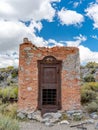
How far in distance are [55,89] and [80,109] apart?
146cm

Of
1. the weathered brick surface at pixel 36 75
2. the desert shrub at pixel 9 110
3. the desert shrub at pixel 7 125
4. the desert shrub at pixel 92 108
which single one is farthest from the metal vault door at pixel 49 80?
the desert shrub at pixel 7 125

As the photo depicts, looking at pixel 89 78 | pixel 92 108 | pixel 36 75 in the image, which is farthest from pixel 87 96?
pixel 89 78

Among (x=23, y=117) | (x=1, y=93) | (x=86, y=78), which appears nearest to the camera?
(x=23, y=117)

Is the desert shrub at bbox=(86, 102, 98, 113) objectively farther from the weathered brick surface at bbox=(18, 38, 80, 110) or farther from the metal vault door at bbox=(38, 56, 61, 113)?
the metal vault door at bbox=(38, 56, 61, 113)

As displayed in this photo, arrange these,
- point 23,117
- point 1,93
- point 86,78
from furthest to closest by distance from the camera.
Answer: point 86,78 → point 1,93 → point 23,117

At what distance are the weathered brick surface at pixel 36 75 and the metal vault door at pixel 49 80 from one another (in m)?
0.18

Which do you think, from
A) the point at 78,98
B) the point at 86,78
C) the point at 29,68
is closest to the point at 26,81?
the point at 29,68

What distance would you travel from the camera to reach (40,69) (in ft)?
43.2

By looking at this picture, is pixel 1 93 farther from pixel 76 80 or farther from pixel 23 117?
pixel 76 80

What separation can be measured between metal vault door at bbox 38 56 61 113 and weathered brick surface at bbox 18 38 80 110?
18cm

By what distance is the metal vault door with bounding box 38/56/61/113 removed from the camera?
13117 millimetres

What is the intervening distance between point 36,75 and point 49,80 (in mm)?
641

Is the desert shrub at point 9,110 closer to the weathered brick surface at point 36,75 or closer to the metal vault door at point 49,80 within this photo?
the weathered brick surface at point 36,75

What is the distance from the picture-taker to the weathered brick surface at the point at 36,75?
13070 millimetres
